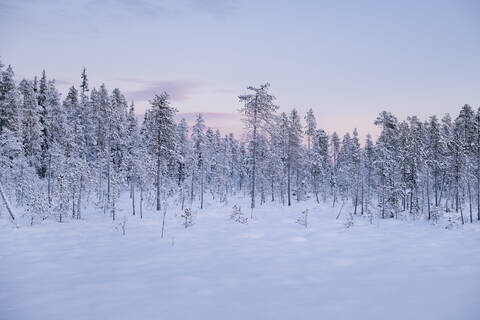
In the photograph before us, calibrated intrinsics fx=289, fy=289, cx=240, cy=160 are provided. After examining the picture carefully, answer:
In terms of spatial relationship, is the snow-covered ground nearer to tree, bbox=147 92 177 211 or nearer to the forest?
the forest

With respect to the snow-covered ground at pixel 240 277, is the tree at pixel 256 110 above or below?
above

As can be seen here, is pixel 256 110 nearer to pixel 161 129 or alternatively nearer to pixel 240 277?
pixel 161 129

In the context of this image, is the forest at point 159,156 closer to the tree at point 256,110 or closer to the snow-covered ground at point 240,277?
the tree at point 256,110

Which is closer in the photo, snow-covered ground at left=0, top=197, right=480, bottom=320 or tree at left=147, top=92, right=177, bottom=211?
snow-covered ground at left=0, top=197, right=480, bottom=320

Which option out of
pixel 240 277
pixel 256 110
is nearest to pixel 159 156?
pixel 256 110

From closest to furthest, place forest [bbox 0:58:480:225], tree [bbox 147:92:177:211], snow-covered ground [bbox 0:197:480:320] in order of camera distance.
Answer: snow-covered ground [bbox 0:197:480:320], forest [bbox 0:58:480:225], tree [bbox 147:92:177:211]

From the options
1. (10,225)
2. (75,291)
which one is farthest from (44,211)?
(75,291)

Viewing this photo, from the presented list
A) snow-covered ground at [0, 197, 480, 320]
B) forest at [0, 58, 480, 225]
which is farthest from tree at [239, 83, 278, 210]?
snow-covered ground at [0, 197, 480, 320]

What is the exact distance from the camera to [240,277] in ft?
28.8

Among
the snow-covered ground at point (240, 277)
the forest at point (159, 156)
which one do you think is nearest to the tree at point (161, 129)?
the forest at point (159, 156)

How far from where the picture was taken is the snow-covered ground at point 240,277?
6.31 m

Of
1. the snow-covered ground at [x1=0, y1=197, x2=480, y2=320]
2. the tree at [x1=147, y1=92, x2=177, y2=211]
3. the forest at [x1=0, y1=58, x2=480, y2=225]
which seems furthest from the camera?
the tree at [x1=147, y1=92, x2=177, y2=211]

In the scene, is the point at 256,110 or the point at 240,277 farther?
the point at 256,110

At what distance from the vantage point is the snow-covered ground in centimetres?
631
